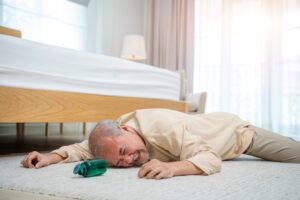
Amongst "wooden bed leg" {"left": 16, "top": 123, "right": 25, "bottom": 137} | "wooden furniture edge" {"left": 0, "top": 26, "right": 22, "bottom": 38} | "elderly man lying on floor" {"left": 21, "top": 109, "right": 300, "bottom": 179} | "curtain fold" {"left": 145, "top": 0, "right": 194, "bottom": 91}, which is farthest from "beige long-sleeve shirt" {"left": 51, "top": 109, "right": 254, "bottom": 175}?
"curtain fold" {"left": 145, "top": 0, "right": 194, "bottom": 91}

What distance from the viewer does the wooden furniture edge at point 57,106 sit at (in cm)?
157

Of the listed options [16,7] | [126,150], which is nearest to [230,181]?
[126,150]

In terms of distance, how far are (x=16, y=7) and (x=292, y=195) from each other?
128 inches

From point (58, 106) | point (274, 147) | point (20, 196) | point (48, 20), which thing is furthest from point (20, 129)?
point (20, 196)

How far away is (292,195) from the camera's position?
33.5 inches

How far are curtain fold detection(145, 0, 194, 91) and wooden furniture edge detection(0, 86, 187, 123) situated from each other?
255 centimetres

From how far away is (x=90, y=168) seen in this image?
1.06 meters

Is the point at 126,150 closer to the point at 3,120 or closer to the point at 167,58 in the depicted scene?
the point at 3,120

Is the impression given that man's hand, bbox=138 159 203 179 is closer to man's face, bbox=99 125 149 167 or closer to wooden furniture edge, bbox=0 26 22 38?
man's face, bbox=99 125 149 167

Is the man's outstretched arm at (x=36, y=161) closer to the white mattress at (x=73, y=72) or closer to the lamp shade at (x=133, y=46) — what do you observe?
the white mattress at (x=73, y=72)

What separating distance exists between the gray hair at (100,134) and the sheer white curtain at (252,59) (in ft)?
10.6

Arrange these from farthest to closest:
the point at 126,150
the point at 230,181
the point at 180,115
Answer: the point at 180,115
the point at 126,150
the point at 230,181

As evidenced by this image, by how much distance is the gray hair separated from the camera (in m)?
1.16

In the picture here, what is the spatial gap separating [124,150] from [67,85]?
2.84 feet
